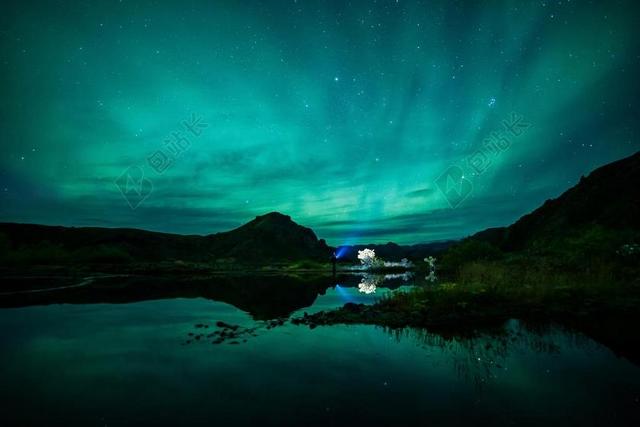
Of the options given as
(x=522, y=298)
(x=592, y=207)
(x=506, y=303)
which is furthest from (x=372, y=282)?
(x=592, y=207)

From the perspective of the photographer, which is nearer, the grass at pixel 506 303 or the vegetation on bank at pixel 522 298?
the grass at pixel 506 303

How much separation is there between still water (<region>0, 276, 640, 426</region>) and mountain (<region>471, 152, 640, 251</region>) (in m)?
83.8

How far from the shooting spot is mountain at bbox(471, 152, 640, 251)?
305 feet

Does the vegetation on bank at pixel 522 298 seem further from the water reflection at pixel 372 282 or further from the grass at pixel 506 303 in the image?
the water reflection at pixel 372 282

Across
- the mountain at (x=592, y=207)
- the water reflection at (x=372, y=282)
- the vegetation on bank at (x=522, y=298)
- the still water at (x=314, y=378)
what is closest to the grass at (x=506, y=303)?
the vegetation on bank at (x=522, y=298)

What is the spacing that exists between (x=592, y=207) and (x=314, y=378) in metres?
143

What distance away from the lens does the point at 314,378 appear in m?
8.41

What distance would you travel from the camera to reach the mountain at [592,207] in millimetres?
93000

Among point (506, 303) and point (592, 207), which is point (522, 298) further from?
point (592, 207)

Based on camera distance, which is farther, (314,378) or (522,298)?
(522,298)

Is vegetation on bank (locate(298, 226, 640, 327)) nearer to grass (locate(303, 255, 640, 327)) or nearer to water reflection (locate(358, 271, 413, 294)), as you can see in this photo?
grass (locate(303, 255, 640, 327))

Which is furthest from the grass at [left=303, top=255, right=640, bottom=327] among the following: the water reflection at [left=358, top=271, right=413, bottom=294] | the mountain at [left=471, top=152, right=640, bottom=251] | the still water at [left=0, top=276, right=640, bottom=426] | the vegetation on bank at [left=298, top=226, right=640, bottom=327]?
the mountain at [left=471, top=152, right=640, bottom=251]

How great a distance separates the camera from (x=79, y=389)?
7.76m

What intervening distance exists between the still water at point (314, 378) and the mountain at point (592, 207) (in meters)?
83.8
